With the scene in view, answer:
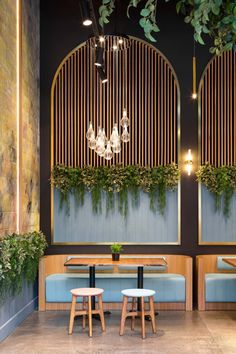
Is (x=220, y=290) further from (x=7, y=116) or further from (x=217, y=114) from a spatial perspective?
(x=7, y=116)

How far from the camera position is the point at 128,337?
580 centimetres

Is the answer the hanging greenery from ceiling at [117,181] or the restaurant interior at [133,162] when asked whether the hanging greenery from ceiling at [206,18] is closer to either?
the restaurant interior at [133,162]

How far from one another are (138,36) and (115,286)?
13.3 ft

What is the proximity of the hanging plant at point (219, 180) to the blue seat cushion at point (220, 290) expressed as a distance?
1.23 metres

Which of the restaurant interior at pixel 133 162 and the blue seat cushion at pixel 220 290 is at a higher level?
the restaurant interior at pixel 133 162

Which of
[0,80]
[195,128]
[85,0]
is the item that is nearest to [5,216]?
[0,80]

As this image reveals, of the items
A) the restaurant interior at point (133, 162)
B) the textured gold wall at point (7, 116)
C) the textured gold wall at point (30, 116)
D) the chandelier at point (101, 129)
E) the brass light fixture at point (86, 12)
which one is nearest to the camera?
the brass light fixture at point (86, 12)

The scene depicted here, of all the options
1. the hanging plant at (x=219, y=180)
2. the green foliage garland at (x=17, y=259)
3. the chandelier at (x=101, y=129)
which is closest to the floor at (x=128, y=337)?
the green foliage garland at (x=17, y=259)

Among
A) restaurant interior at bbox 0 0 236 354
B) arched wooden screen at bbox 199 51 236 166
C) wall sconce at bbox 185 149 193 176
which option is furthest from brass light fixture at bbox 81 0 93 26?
wall sconce at bbox 185 149 193 176

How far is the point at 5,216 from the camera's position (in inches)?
234

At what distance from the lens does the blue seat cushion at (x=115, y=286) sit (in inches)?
287

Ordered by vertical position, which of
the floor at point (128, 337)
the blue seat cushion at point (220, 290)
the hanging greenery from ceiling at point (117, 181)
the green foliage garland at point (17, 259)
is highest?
the hanging greenery from ceiling at point (117, 181)

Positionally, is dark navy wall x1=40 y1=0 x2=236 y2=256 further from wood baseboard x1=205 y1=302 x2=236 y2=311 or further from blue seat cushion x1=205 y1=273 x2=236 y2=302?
wood baseboard x1=205 y1=302 x2=236 y2=311

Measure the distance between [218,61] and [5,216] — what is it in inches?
174
